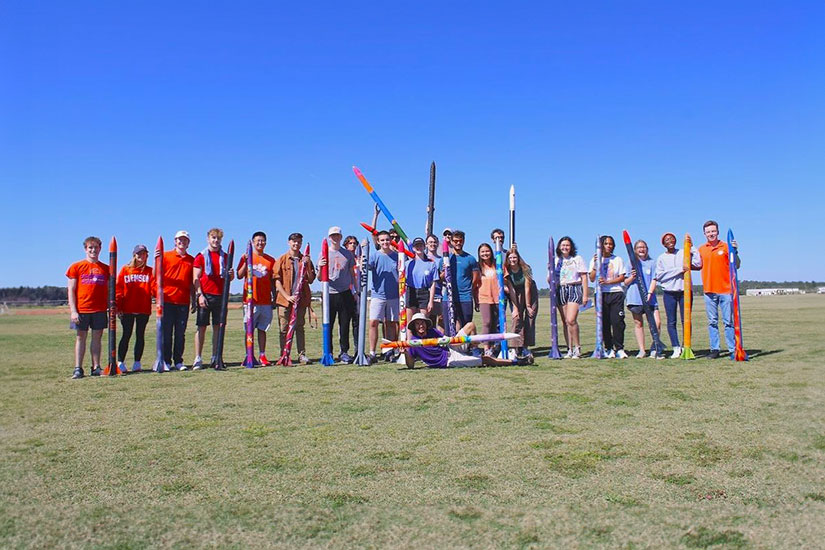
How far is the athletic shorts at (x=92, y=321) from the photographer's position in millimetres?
8516

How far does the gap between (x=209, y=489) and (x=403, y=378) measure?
4.39m

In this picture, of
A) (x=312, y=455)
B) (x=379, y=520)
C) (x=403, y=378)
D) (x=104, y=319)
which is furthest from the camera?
(x=104, y=319)

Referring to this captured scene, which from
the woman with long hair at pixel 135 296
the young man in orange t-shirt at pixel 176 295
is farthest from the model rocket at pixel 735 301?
the woman with long hair at pixel 135 296

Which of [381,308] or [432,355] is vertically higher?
[381,308]

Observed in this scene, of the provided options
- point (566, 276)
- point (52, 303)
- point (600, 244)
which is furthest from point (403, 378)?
point (52, 303)

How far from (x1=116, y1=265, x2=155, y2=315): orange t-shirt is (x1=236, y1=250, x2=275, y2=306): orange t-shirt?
1327 millimetres

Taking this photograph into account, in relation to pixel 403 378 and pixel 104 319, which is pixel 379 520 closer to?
pixel 403 378

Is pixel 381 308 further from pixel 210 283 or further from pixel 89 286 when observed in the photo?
pixel 89 286

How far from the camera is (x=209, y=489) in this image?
A: 366 centimetres

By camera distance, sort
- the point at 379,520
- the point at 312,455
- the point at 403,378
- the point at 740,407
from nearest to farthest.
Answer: the point at 379,520 < the point at 312,455 < the point at 740,407 < the point at 403,378

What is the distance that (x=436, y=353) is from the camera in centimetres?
900

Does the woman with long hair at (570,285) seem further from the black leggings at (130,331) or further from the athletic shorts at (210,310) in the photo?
the black leggings at (130,331)

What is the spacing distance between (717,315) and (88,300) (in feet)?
29.0

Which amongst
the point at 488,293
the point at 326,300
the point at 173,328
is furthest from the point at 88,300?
the point at 488,293
